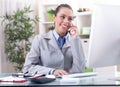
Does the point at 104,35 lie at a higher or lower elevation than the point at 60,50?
higher

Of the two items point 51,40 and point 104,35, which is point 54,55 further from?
point 104,35

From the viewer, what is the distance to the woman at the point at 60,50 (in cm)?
224

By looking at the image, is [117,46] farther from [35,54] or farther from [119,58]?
[35,54]

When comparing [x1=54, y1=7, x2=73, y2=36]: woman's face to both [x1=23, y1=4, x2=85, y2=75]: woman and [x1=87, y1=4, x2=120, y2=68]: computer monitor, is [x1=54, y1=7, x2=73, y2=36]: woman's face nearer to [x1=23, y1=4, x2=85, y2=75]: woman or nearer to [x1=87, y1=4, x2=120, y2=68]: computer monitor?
[x1=23, y1=4, x2=85, y2=75]: woman

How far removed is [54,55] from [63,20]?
0.35m

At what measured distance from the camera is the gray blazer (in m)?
2.24

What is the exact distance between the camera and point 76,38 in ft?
7.65

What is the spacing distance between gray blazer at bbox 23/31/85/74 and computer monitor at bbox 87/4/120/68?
22.2 inches

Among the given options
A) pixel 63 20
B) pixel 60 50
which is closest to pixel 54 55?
pixel 60 50

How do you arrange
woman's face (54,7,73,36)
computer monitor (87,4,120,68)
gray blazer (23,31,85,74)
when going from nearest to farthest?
computer monitor (87,4,120,68) → gray blazer (23,31,85,74) → woman's face (54,7,73,36)

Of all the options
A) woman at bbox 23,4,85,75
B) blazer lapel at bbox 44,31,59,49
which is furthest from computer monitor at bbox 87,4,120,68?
blazer lapel at bbox 44,31,59,49

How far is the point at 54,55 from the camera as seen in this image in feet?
7.40

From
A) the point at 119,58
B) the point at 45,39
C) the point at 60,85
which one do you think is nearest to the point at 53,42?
the point at 45,39

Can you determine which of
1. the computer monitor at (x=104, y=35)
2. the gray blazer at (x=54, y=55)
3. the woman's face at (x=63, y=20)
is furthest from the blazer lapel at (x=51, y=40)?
the computer monitor at (x=104, y=35)
